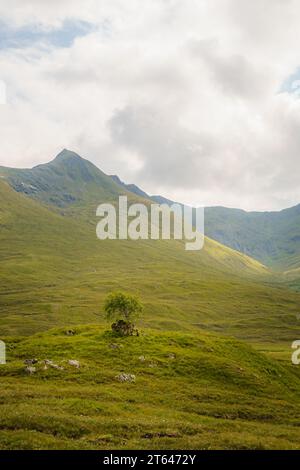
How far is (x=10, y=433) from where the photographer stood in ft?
107

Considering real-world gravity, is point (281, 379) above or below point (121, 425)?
below

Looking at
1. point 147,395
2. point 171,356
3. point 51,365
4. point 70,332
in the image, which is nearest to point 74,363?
point 51,365

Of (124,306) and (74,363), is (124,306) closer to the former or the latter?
(124,306)

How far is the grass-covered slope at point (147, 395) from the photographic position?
114 feet

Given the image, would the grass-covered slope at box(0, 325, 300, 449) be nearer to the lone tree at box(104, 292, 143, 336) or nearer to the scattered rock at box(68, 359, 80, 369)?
the scattered rock at box(68, 359, 80, 369)

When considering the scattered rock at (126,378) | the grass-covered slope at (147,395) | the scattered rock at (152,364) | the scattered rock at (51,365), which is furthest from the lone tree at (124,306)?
the scattered rock at (126,378)

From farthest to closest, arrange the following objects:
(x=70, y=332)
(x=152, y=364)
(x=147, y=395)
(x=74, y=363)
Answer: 1. (x=70, y=332)
2. (x=152, y=364)
3. (x=74, y=363)
4. (x=147, y=395)

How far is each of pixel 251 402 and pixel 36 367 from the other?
99.2ft

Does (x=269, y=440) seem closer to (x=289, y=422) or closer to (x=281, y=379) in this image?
(x=289, y=422)

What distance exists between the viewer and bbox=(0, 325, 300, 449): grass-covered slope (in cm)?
3481

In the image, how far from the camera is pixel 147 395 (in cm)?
5347

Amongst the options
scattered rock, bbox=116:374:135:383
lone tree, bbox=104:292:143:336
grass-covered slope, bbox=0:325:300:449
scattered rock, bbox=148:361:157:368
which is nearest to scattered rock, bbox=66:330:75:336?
grass-covered slope, bbox=0:325:300:449

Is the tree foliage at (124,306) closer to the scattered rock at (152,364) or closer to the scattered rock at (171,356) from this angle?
the scattered rock at (171,356)
